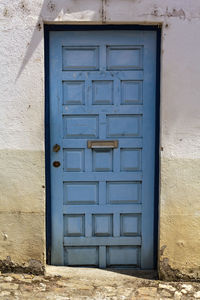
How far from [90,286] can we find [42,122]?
5.49ft

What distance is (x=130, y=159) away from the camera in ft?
13.0

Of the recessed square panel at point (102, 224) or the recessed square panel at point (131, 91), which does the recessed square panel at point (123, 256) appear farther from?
the recessed square panel at point (131, 91)

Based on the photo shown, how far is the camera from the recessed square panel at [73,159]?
396 centimetres

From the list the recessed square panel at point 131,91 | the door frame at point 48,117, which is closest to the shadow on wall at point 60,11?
the door frame at point 48,117

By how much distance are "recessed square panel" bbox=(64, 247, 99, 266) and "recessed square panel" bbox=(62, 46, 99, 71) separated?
1.88 meters

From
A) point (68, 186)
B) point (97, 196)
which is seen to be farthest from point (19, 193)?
point (97, 196)

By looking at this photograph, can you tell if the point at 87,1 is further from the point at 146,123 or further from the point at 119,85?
the point at 146,123

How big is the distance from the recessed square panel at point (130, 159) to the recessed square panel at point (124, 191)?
17cm

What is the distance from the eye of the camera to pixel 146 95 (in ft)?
12.7

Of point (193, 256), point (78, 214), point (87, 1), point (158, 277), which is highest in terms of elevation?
point (87, 1)

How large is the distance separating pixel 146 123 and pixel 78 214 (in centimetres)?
118

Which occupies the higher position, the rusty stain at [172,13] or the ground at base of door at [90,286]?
the rusty stain at [172,13]

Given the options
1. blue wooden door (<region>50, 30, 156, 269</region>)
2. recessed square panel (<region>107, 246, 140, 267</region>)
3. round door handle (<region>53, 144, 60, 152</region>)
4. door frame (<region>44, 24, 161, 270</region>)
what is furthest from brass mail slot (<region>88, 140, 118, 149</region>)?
recessed square panel (<region>107, 246, 140, 267</region>)

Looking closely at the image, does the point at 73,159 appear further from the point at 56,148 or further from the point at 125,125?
the point at 125,125
